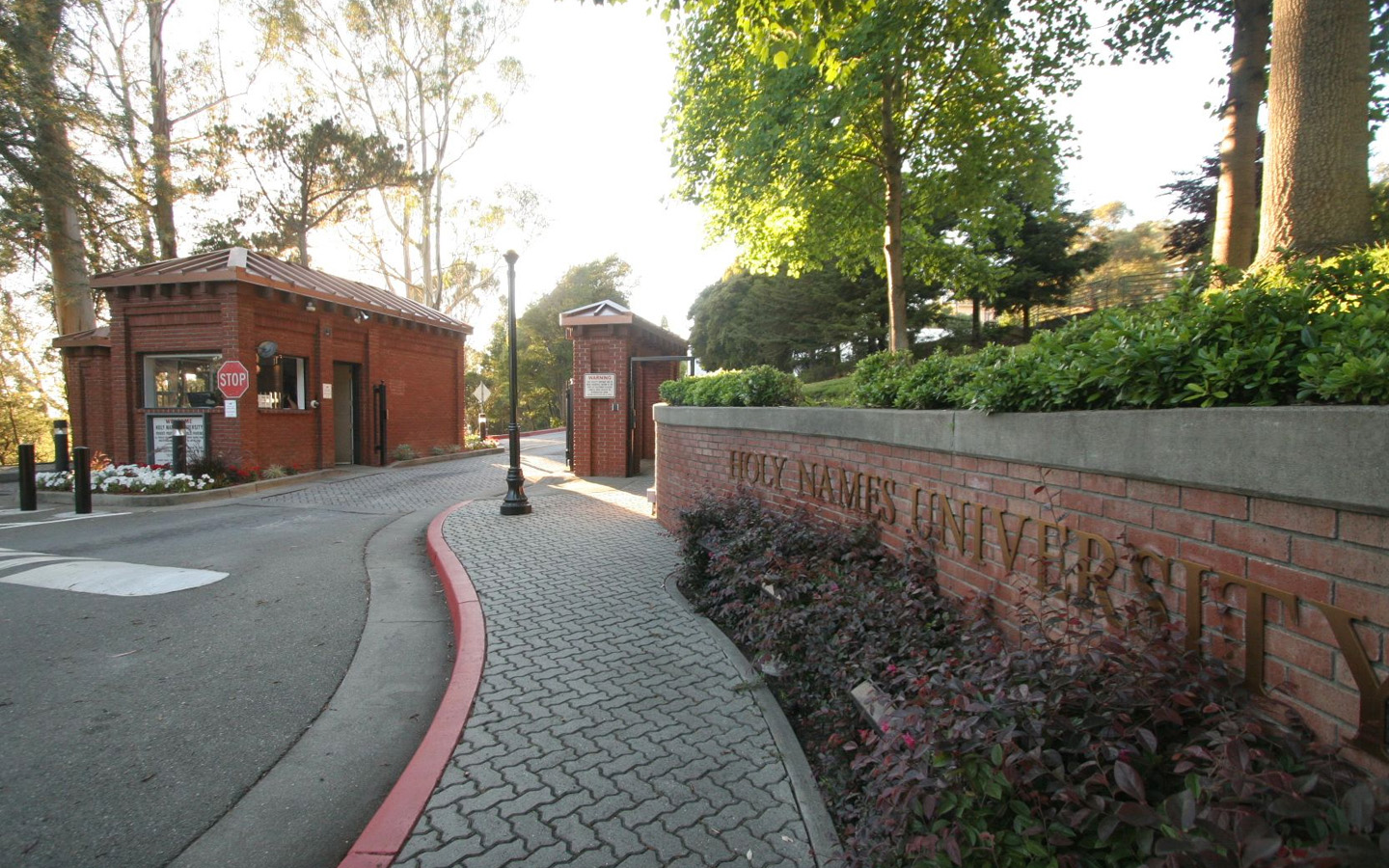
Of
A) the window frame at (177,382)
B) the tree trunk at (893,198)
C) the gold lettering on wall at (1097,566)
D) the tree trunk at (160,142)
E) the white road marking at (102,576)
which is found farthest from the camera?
the tree trunk at (160,142)

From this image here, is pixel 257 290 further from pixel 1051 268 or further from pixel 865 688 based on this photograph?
pixel 1051 268

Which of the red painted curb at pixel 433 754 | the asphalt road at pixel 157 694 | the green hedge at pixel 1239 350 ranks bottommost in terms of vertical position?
the asphalt road at pixel 157 694

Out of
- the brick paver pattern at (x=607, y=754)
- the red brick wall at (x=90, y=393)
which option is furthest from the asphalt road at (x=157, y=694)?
the red brick wall at (x=90, y=393)

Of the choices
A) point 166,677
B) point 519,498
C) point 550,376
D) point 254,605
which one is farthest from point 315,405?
point 550,376

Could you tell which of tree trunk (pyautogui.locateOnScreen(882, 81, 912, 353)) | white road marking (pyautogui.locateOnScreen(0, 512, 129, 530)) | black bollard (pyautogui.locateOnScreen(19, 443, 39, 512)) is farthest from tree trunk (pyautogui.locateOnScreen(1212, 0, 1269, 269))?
black bollard (pyautogui.locateOnScreen(19, 443, 39, 512))

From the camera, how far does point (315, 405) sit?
57.1 ft

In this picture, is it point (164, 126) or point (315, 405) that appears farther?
point (164, 126)

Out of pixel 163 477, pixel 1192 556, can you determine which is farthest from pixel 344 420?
pixel 1192 556

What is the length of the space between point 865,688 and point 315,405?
57.6ft

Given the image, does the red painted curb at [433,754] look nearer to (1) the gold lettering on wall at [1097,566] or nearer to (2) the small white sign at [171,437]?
(1) the gold lettering on wall at [1097,566]

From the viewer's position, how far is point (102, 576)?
272 inches

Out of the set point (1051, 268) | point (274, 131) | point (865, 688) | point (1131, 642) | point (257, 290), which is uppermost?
point (274, 131)

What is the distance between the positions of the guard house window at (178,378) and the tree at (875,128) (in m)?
11.8

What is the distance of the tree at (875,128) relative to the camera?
34.0ft
